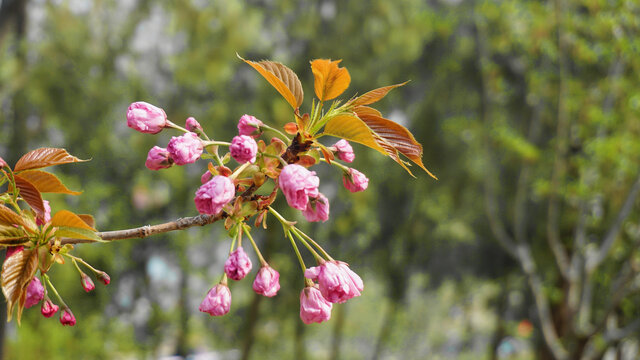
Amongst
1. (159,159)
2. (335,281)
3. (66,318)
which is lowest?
(66,318)

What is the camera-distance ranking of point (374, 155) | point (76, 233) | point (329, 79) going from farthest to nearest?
point (374, 155) → point (329, 79) → point (76, 233)

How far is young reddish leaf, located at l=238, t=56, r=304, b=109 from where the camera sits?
0.55m

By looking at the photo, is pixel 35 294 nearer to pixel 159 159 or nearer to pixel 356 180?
pixel 159 159

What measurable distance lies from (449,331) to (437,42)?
639cm

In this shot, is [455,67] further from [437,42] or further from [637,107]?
[637,107]

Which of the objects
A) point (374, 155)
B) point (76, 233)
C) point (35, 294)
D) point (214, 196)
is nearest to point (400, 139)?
point (214, 196)

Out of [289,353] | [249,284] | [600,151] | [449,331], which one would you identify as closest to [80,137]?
[249,284]

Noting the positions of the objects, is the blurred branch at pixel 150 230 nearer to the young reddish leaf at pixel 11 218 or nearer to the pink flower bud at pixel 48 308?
the young reddish leaf at pixel 11 218

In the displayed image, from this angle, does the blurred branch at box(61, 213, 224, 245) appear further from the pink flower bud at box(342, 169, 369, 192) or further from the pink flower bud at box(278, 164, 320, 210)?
the pink flower bud at box(342, 169, 369, 192)

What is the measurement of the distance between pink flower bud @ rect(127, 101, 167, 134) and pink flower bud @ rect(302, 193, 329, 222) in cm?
21

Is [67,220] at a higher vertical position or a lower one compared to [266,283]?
higher

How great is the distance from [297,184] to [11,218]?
0.97 ft

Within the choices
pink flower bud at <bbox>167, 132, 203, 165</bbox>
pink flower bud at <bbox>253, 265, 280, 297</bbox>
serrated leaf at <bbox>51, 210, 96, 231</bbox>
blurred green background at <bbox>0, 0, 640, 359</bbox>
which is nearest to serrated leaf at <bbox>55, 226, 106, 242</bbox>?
serrated leaf at <bbox>51, 210, 96, 231</bbox>

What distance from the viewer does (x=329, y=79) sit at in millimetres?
583
